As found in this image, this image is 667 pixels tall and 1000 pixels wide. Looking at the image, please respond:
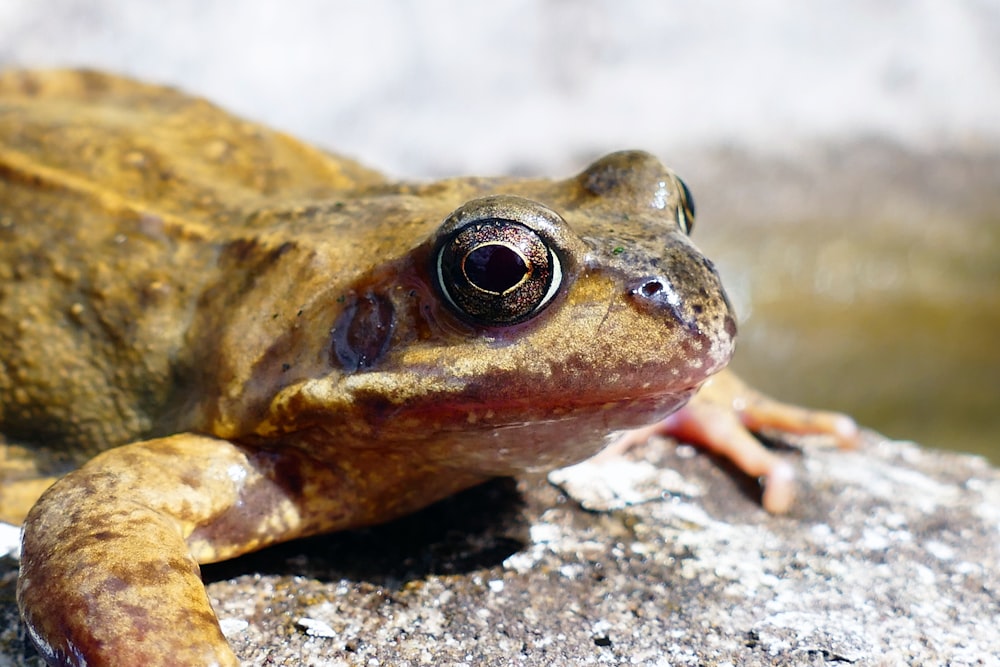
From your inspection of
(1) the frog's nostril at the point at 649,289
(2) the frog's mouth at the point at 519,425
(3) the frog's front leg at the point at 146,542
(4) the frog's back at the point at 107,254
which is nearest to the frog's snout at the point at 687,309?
(1) the frog's nostril at the point at 649,289

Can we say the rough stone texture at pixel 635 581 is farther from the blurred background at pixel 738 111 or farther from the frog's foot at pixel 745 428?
the blurred background at pixel 738 111

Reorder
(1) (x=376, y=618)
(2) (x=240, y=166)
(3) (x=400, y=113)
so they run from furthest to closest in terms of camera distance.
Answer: (3) (x=400, y=113) < (2) (x=240, y=166) < (1) (x=376, y=618)

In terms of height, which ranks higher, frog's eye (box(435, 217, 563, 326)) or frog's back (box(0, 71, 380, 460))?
frog's back (box(0, 71, 380, 460))

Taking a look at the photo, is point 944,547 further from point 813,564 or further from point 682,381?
point 682,381

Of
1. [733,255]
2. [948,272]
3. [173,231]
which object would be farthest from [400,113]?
[173,231]

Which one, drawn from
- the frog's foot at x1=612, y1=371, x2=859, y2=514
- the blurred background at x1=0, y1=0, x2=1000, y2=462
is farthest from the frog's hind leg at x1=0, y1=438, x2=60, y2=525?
the blurred background at x1=0, y1=0, x2=1000, y2=462

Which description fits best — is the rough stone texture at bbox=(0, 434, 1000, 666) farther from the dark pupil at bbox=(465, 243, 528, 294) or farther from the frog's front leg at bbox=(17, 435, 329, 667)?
the dark pupil at bbox=(465, 243, 528, 294)

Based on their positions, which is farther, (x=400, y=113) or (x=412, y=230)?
(x=400, y=113)

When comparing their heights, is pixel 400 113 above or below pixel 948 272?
above

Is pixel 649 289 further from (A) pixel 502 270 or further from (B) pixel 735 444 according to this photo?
(B) pixel 735 444
